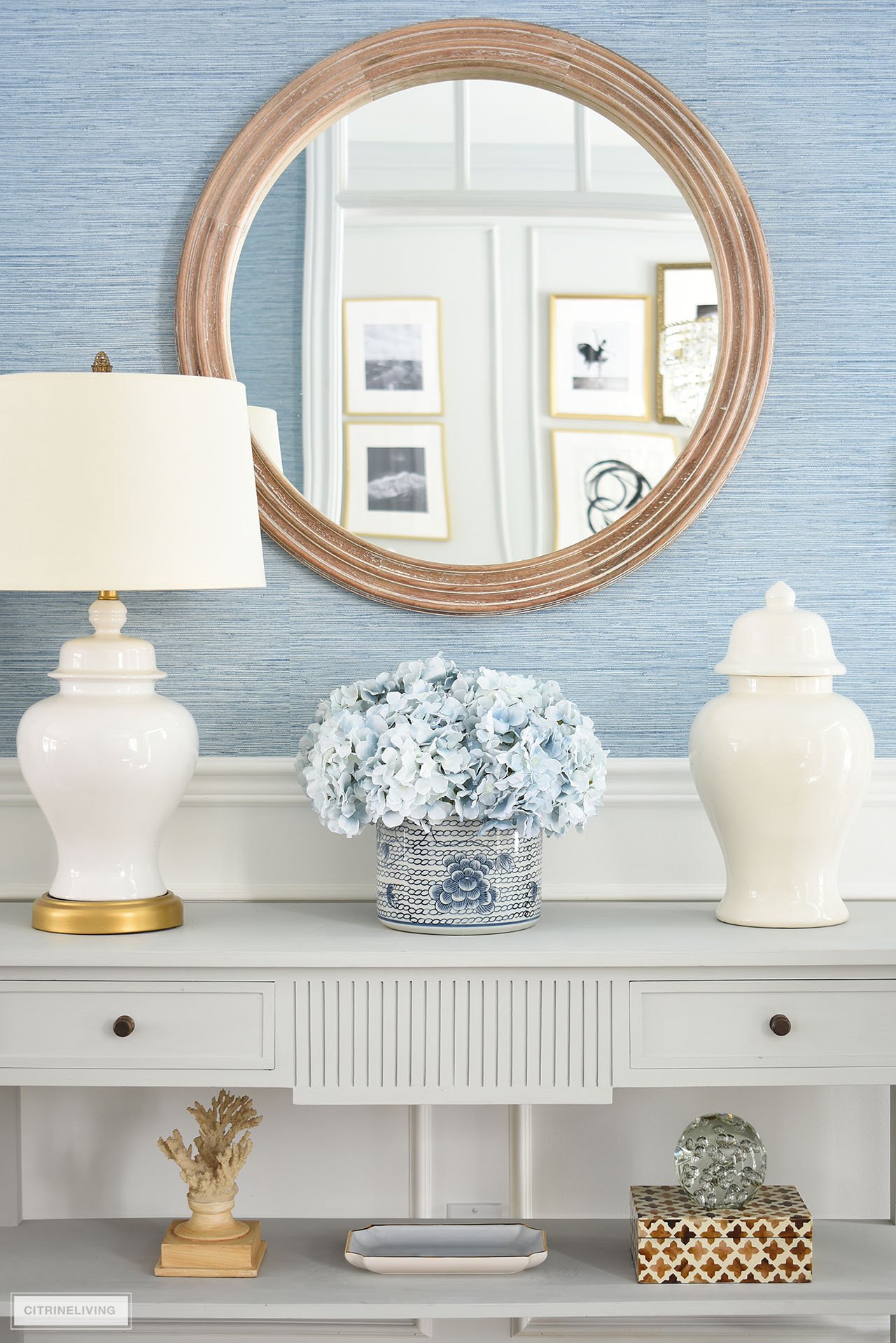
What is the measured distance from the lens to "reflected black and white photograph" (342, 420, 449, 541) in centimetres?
169

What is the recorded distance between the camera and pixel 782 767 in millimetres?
1455

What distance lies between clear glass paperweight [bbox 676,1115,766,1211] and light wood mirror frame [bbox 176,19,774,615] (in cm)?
73

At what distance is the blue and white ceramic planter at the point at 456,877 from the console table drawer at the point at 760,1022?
7.4 inches

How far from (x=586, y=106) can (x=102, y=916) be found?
1290mm

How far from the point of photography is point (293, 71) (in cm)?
169

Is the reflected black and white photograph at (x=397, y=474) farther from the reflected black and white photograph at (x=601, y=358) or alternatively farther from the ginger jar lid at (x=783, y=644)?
the ginger jar lid at (x=783, y=644)

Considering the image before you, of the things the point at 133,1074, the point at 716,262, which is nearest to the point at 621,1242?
the point at 133,1074

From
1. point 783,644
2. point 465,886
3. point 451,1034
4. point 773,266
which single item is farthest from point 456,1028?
point 773,266

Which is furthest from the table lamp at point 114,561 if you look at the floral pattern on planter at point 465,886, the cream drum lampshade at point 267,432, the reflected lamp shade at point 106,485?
the floral pattern on planter at point 465,886

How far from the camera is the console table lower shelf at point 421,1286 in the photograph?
1382mm

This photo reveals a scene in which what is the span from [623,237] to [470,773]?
823mm

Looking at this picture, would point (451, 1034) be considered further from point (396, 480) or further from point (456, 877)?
point (396, 480)

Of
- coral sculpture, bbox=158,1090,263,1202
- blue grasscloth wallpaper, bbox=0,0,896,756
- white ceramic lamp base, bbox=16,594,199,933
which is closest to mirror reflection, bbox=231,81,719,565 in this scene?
blue grasscloth wallpaper, bbox=0,0,896,756

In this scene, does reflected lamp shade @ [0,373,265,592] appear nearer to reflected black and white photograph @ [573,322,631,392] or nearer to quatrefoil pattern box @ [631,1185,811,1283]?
reflected black and white photograph @ [573,322,631,392]
